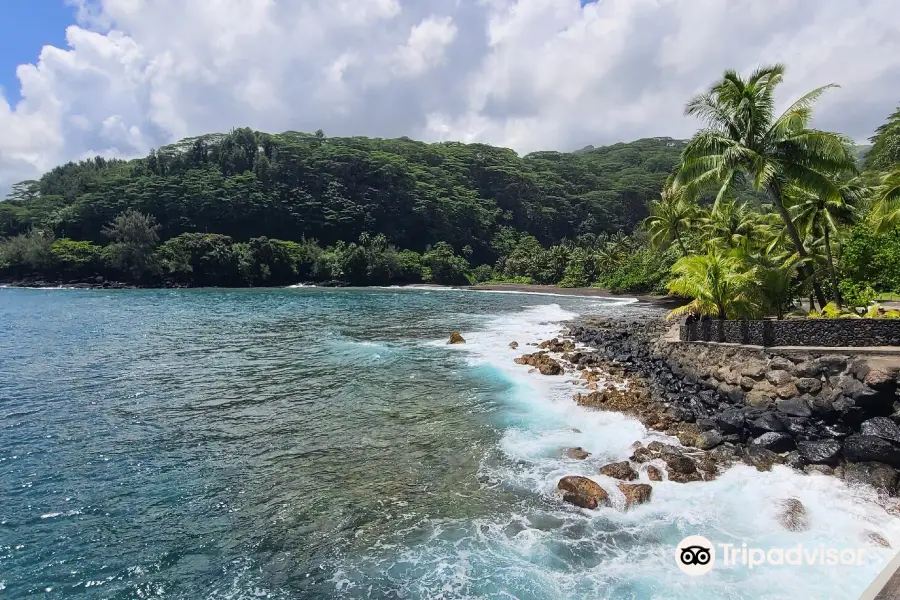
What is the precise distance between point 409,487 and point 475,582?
11.3 feet

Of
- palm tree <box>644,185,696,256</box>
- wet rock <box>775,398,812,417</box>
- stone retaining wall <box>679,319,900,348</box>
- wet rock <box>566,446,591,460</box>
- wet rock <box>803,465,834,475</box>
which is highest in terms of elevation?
palm tree <box>644,185,696,256</box>

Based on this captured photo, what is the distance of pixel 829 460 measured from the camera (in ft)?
37.8

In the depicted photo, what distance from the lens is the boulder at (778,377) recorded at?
15.0 meters

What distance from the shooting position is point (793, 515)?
975cm

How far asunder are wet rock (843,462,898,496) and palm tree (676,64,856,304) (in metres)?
10.6

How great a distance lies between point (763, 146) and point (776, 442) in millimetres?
11994

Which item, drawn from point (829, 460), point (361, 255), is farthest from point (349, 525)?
point (361, 255)

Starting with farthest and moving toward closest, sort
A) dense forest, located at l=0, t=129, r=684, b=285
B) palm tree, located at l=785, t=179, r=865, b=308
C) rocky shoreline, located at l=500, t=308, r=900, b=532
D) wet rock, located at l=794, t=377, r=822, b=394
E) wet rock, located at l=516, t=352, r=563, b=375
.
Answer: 1. dense forest, located at l=0, t=129, r=684, b=285
2. palm tree, located at l=785, t=179, r=865, b=308
3. wet rock, located at l=516, t=352, r=563, b=375
4. wet rock, located at l=794, t=377, r=822, b=394
5. rocky shoreline, located at l=500, t=308, r=900, b=532

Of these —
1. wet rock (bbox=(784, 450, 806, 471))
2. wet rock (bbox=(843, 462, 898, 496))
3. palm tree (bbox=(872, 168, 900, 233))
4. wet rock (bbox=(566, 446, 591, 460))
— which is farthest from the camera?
palm tree (bbox=(872, 168, 900, 233))

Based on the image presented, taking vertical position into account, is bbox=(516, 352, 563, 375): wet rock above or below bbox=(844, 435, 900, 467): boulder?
below

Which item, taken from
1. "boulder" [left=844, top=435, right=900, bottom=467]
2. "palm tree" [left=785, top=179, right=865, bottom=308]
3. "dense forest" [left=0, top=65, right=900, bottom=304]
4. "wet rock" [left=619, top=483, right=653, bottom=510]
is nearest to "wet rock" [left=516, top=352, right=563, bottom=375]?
"dense forest" [left=0, top=65, right=900, bottom=304]

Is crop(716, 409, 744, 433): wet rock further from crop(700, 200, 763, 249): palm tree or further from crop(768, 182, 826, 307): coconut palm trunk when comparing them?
crop(700, 200, 763, 249): palm tree

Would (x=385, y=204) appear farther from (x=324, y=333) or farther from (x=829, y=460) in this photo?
(x=829, y=460)

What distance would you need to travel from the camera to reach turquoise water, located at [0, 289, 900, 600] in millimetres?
8133
